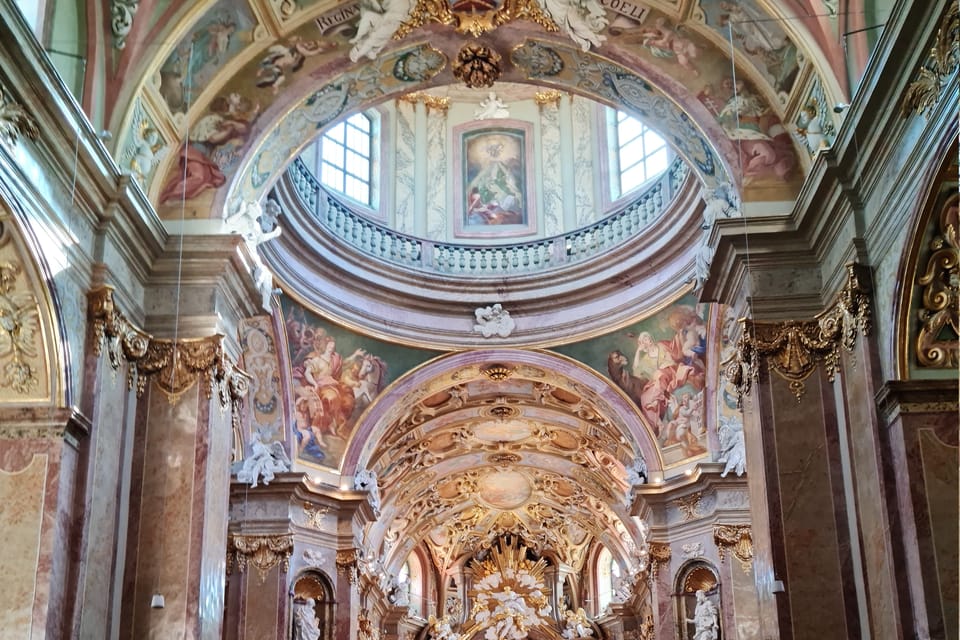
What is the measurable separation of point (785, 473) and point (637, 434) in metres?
10.7

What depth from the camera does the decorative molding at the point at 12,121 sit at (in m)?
9.11

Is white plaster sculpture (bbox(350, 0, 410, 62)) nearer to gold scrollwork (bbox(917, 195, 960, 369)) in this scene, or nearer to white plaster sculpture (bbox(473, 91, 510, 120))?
gold scrollwork (bbox(917, 195, 960, 369))

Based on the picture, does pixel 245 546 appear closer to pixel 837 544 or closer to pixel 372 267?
pixel 372 267

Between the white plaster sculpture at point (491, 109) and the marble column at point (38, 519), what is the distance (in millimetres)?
14956

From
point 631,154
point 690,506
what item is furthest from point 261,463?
point 631,154

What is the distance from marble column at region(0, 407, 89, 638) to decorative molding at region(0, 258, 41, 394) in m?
0.24

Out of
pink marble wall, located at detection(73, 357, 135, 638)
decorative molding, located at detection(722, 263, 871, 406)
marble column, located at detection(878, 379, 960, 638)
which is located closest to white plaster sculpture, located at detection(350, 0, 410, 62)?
pink marble wall, located at detection(73, 357, 135, 638)

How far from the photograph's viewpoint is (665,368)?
21500mm

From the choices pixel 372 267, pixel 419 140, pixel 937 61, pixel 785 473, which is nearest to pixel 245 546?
pixel 372 267

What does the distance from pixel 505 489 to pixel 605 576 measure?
15.1 ft

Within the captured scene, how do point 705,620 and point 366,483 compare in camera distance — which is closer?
point 705,620

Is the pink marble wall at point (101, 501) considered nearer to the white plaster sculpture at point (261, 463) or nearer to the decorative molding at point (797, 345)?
the decorative molding at point (797, 345)

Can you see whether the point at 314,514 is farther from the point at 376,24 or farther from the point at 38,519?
the point at 38,519

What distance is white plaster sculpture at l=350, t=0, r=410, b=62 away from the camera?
1311 cm
